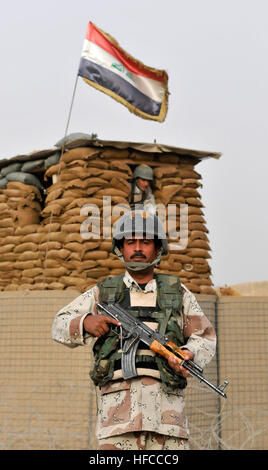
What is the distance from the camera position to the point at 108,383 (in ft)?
9.53

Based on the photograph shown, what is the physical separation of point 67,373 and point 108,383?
367 centimetres

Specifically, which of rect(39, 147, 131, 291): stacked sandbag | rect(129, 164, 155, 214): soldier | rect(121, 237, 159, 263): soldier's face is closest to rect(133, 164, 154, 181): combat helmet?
rect(129, 164, 155, 214): soldier

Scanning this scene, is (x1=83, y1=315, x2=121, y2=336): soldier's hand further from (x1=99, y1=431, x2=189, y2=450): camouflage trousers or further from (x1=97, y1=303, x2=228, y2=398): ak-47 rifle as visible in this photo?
(x1=99, y1=431, x2=189, y2=450): camouflage trousers

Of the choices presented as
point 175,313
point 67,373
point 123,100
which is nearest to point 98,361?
point 175,313

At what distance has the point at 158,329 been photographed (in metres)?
2.94

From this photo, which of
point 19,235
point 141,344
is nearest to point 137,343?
point 141,344

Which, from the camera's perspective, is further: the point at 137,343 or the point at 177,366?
the point at 137,343

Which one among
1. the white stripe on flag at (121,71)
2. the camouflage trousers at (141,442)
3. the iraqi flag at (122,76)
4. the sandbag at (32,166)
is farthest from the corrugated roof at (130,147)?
the camouflage trousers at (141,442)

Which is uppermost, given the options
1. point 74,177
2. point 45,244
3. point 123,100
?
point 123,100

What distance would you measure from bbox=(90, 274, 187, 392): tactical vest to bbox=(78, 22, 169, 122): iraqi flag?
4.99 meters

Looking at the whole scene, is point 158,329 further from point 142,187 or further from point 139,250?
point 142,187

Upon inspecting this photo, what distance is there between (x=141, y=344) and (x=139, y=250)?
511mm

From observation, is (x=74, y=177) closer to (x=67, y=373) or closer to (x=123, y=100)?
(x=123, y=100)

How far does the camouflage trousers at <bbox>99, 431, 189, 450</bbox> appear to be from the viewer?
9.07 feet
